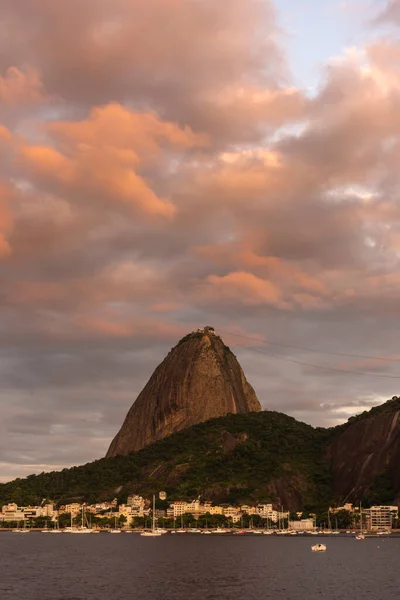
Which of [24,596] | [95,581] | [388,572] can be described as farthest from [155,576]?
[388,572]

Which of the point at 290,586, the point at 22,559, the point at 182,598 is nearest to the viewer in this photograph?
the point at 182,598

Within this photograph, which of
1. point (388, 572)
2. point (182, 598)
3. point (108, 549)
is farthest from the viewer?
point (108, 549)

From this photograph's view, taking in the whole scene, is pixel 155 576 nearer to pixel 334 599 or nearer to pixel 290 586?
pixel 290 586

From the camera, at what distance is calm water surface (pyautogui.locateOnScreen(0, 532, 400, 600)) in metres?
84.4

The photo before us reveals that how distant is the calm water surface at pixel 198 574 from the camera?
84375 millimetres

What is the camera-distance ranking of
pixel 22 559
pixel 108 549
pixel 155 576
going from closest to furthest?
1. pixel 155 576
2. pixel 22 559
3. pixel 108 549

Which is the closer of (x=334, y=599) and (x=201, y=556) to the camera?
(x=334, y=599)

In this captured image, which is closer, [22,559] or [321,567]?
[321,567]

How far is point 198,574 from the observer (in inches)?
4117

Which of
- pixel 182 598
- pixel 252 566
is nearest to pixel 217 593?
pixel 182 598

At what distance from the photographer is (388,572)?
368ft

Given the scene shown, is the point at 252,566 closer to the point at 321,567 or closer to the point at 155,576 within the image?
the point at 321,567

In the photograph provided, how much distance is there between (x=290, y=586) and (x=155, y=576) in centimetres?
1824

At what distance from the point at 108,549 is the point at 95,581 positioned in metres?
69.4
